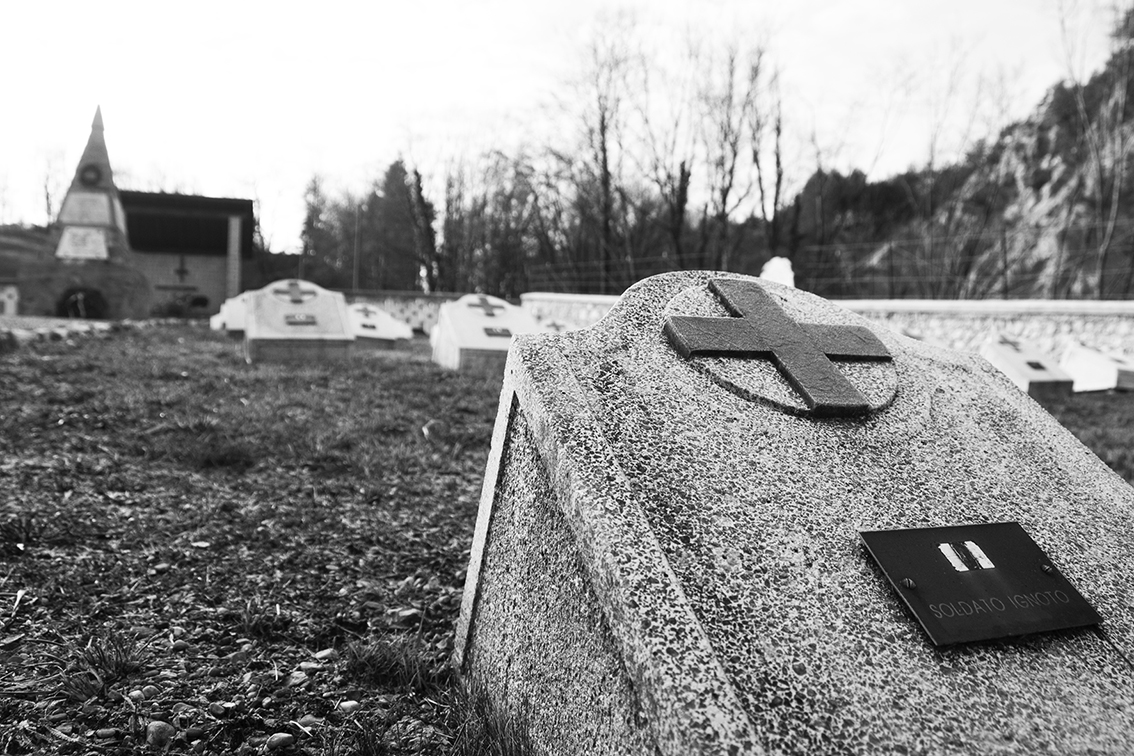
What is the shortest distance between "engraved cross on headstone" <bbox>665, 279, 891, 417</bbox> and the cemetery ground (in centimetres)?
102

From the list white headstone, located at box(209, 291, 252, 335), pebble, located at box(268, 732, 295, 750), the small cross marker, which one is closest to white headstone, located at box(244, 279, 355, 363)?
white headstone, located at box(209, 291, 252, 335)

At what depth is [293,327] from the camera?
8.07m

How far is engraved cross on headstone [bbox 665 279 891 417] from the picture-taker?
1.78 m

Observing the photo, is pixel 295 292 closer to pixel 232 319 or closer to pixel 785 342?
pixel 232 319

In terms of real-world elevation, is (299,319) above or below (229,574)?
above

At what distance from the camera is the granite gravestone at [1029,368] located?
25.3ft

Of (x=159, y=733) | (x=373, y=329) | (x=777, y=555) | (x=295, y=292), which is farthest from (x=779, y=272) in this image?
(x=159, y=733)

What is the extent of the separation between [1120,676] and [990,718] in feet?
1.18

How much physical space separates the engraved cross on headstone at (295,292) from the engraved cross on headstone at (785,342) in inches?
289

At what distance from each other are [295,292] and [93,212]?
43.0ft

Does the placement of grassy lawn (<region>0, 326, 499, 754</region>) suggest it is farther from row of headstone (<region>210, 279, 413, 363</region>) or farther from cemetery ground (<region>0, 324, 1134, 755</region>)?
row of headstone (<region>210, 279, 413, 363</region>)

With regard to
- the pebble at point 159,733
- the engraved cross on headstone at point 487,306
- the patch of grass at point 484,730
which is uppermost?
the engraved cross on headstone at point 487,306

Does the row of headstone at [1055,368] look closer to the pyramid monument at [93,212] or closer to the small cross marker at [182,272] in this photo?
the pyramid monument at [93,212]

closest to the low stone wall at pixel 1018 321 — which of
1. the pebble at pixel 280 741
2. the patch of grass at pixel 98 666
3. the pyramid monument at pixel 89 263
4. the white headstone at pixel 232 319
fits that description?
the white headstone at pixel 232 319
